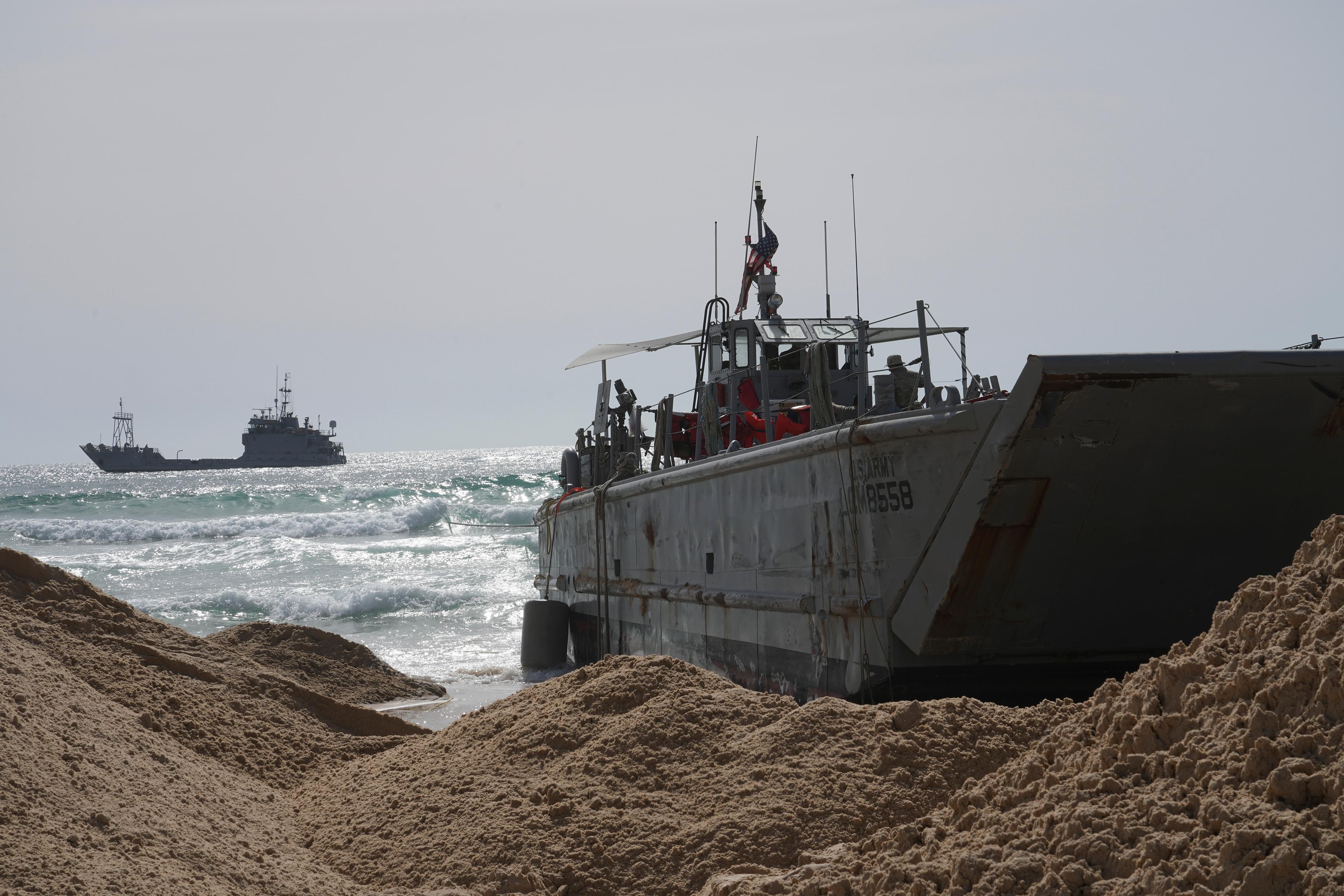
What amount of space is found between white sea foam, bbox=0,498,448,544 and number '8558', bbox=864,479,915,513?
34.4 metres

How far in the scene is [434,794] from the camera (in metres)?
4.47

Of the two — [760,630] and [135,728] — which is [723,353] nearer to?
[760,630]

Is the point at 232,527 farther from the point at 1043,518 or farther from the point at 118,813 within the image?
the point at 118,813

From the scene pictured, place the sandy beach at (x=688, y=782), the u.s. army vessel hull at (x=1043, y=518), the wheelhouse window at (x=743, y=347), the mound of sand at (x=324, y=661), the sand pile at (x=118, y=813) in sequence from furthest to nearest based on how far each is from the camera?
the wheelhouse window at (x=743, y=347) → the mound of sand at (x=324, y=661) → the u.s. army vessel hull at (x=1043, y=518) → the sand pile at (x=118, y=813) → the sandy beach at (x=688, y=782)

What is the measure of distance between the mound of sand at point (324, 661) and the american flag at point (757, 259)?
4.97m

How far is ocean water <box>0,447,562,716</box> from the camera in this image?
53.9 feet

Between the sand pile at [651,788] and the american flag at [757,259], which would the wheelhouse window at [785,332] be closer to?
the american flag at [757,259]

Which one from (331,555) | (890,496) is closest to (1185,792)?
(890,496)

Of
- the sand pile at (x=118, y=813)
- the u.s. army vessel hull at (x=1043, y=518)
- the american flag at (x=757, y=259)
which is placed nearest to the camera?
the sand pile at (x=118, y=813)

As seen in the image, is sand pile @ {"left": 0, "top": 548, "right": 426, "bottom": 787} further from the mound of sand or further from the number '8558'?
the number '8558'

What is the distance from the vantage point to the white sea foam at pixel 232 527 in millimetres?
38438

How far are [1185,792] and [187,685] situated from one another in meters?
5.02

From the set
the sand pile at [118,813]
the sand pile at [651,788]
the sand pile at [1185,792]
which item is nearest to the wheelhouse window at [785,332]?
the sand pile at [651,788]

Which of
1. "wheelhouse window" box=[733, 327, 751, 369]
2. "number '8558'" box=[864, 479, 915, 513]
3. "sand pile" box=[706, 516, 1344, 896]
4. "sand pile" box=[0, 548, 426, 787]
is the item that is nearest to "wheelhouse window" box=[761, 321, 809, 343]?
"wheelhouse window" box=[733, 327, 751, 369]
